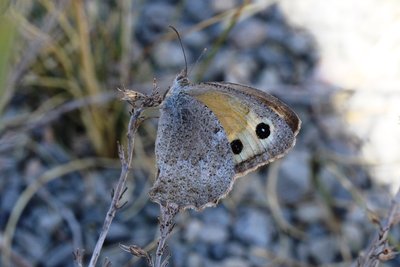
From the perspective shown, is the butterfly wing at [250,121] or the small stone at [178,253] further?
the small stone at [178,253]

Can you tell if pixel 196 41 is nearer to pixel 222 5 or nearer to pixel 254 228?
pixel 222 5

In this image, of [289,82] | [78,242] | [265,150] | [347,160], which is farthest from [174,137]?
[289,82]

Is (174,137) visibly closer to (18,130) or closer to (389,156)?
(18,130)

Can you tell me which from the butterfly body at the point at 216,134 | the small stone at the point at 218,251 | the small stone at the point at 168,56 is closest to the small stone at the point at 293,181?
the small stone at the point at 218,251

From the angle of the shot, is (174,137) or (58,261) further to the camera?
(58,261)

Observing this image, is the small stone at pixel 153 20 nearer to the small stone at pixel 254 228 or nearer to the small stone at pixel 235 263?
the small stone at pixel 254 228

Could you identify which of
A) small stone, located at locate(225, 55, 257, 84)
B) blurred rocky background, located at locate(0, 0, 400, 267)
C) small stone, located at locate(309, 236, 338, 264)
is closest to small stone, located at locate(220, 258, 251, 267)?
blurred rocky background, located at locate(0, 0, 400, 267)
